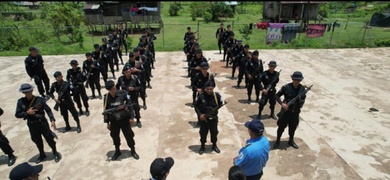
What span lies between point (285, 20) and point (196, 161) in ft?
90.6

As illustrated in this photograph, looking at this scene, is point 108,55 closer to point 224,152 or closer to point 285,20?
point 224,152

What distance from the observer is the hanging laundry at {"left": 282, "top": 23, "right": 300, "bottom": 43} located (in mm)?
19688

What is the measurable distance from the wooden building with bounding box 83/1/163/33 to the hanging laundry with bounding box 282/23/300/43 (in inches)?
539

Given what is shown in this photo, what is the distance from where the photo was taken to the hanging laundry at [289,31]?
19688mm

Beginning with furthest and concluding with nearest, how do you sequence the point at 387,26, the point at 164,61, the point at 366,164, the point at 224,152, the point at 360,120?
the point at 387,26 → the point at 164,61 → the point at 360,120 → the point at 224,152 → the point at 366,164

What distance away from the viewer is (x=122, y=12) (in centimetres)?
2983

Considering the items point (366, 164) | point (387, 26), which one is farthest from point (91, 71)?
point (387, 26)

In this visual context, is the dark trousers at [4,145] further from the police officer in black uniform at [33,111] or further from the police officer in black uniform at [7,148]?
the police officer in black uniform at [33,111]

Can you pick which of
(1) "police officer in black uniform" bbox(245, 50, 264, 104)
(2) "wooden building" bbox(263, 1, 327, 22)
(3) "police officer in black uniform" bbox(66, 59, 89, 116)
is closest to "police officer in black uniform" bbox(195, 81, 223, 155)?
(1) "police officer in black uniform" bbox(245, 50, 264, 104)

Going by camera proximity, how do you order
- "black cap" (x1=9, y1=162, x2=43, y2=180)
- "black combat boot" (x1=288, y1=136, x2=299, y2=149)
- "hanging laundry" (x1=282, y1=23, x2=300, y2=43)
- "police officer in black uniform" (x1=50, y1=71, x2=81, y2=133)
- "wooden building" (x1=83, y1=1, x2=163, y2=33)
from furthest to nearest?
1. "wooden building" (x1=83, y1=1, x2=163, y2=33)
2. "hanging laundry" (x1=282, y1=23, x2=300, y2=43)
3. "police officer in black uniform" (x1=50, y1=71, x2=81, y2=133)
4. "black combat boot" (x1=288, y1=136, x2=299, y2=149)
5. "black cap" (x1=9, y1=162, x2=43, y2=180)

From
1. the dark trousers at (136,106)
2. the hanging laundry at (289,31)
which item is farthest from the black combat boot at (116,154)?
the hanging laundry at (289,31)

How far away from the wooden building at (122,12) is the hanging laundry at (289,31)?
44.9ft

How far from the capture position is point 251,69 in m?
8.88

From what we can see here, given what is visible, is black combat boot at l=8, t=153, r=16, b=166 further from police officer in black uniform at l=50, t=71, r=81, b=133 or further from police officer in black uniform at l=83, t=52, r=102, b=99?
police officer in black uniform at l=83, t=52, r=102, b=99
